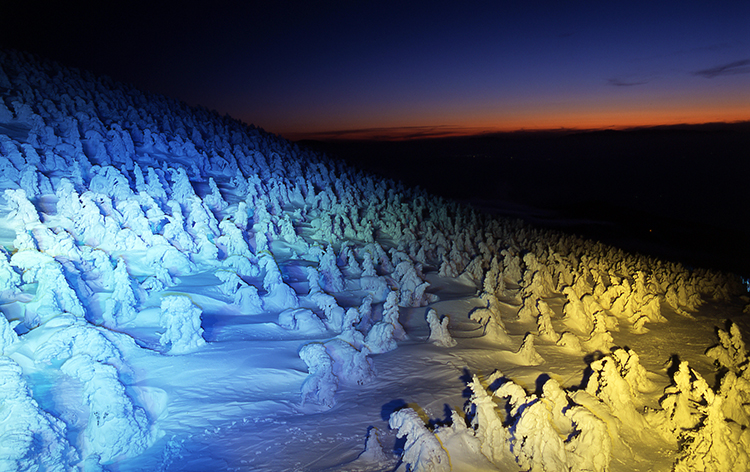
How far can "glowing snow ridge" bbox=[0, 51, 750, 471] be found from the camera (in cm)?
589

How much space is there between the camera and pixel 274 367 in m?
7.85

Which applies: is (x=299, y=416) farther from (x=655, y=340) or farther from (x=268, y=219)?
(x=655, y=340)

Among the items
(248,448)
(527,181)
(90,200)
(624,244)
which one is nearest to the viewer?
(248,448)

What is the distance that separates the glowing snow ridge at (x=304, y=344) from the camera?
5895 mm

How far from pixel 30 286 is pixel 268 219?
8.77 m

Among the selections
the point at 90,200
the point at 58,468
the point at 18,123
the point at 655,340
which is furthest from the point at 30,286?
the point at 655,340

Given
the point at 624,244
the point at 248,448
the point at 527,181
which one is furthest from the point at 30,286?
the point at 527,181

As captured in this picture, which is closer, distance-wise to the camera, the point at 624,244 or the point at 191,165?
the point at 191,165

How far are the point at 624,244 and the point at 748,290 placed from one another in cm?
2359

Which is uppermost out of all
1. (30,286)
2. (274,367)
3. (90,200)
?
(90,200)

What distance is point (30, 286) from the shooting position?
8430mm

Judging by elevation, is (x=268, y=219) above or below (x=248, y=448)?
above

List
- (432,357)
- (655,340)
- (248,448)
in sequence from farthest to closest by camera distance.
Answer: (655,340) < (432,357) < (248,448)

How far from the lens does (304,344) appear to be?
8.93m
